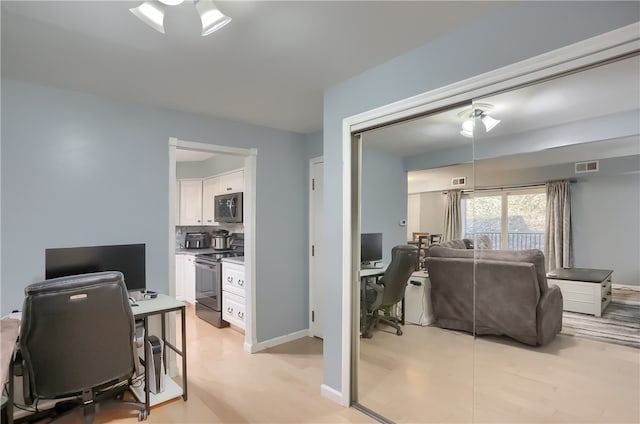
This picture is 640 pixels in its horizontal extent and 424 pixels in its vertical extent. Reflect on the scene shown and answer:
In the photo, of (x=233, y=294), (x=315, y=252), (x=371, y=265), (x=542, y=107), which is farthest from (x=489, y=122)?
(x=233, y=294)

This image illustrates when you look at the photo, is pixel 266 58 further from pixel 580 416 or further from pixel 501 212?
pixel 580 416

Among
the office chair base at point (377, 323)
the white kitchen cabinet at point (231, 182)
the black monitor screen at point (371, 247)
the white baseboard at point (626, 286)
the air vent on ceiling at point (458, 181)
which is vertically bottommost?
the office chair base at point (377, 323)

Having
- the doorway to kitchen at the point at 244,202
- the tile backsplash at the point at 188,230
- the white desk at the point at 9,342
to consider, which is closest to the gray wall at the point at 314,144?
the doorway to kitchen at the point at 244,202

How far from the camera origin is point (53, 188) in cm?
245

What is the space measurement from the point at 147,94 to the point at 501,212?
2777 millimetres

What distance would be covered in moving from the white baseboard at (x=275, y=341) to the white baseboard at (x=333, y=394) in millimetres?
1121

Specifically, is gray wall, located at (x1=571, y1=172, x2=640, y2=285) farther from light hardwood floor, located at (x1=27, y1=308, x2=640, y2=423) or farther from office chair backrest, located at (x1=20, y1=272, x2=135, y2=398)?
office chair backrest, located at (x1=20, y1=272, x2=135, y2=398)

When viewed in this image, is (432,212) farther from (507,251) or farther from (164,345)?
(164,345)

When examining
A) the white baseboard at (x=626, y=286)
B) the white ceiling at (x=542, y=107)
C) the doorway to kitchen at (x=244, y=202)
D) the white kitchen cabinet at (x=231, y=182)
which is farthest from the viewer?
the white kitchen cabinet at (x=231, y=182)

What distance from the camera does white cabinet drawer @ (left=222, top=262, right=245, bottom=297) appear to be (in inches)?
152

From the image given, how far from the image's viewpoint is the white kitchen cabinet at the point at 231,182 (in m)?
4.55

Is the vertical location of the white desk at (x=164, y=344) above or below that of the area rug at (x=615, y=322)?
below

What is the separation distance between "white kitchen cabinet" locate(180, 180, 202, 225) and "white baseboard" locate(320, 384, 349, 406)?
3.83 m

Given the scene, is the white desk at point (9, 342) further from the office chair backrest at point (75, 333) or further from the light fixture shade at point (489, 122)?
the light fixture shade at point (489, 122)
